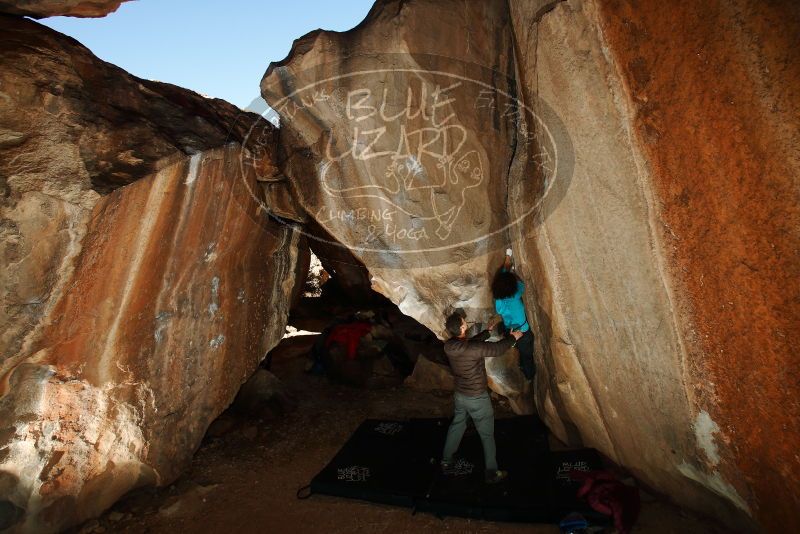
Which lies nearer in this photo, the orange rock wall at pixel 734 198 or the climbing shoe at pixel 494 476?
the orange rock wall at pixel 734 198

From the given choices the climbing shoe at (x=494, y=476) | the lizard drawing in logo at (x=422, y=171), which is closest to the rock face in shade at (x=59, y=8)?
the lizard drawing in logo at (x=422, y=171)

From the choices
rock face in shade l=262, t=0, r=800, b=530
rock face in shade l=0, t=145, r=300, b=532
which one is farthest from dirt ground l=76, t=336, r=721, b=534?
rock face in shade l=262, t=0, r=800, b=530

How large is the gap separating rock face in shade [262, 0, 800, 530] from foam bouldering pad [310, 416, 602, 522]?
47cm

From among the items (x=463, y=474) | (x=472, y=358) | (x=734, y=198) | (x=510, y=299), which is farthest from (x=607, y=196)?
(x=463, y=474)

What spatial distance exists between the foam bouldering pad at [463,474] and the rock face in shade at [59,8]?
15.1 ft

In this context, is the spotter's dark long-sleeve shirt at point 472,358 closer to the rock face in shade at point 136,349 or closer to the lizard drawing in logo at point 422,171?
the lizard drawing in logo at point 422,171

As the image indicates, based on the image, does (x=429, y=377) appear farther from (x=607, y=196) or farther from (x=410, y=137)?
(x=607, y=196)

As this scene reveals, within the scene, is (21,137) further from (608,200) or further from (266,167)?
(608,200)

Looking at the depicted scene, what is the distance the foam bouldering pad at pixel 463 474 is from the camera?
3.60m

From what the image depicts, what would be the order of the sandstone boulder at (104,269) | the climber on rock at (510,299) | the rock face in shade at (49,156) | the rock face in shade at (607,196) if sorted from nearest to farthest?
the rock face in shade at (607,196) → the rock face in shade at (49,156) → the sandstone boulder at (104,269) → the climber on rock at (510,299)

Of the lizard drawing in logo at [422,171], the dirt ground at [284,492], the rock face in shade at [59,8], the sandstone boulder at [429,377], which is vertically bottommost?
the dirt ground at [284,492]

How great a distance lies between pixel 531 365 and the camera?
503 centimetres

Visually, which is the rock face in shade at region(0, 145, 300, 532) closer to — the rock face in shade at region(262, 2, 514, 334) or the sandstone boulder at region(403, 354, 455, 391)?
the rock face in shade at region(262, 2, 514, 334)

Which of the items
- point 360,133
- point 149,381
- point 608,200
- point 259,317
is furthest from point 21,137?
point 608,200
